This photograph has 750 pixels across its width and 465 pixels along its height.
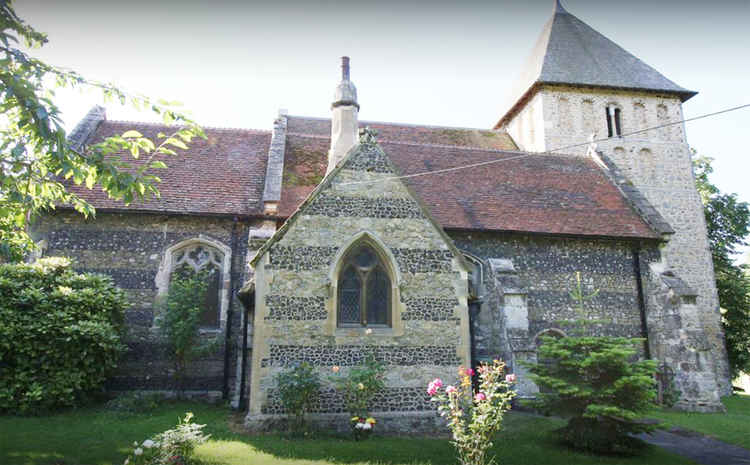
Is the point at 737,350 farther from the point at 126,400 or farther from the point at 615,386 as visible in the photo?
the point at 126,400

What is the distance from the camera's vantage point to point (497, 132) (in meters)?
26.0

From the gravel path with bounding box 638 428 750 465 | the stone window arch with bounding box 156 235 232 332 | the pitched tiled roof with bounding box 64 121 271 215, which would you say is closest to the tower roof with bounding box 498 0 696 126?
the pitched tiled roof with bounding box 64 121 271 215

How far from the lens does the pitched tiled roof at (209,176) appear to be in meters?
14.7

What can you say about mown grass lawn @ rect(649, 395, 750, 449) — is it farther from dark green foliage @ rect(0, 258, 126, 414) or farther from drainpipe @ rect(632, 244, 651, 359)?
dark green foliage @ rect(0, 258, 126, 414)

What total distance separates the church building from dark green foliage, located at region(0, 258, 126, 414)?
164 centimetres

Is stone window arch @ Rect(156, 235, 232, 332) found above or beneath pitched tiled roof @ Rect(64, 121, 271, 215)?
beneath

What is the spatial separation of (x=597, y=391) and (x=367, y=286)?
5.11 metres

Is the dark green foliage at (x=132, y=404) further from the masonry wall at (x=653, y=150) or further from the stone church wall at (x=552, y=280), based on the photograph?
the masonry wall at (x=653, y=150)

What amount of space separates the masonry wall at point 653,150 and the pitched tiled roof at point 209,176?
13.7 metres

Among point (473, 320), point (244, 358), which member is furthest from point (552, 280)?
point (244, 358)

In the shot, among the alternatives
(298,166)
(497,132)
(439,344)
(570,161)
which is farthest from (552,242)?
(497,132)

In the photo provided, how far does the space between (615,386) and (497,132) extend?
61.3 ft

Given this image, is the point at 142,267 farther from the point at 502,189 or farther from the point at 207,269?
the point at 502,189

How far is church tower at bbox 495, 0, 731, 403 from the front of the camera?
22.6 metres
